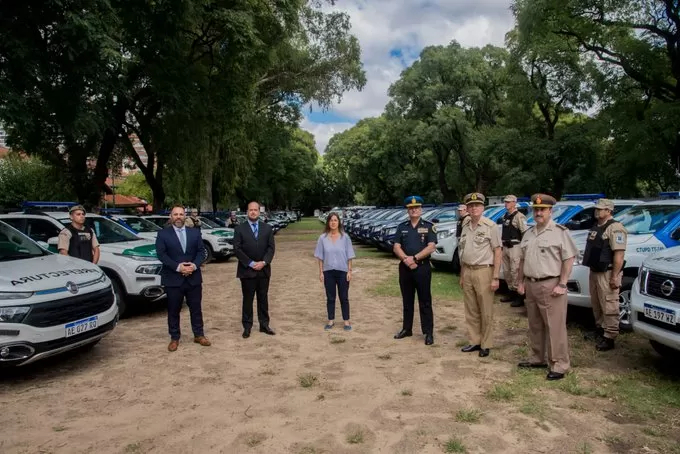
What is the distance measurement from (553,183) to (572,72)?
5542 millimetres

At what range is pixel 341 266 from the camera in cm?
714

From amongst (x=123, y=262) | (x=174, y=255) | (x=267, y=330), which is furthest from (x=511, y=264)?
(x=123, y=262)

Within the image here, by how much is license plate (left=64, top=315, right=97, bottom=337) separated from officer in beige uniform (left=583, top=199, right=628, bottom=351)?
5722mm

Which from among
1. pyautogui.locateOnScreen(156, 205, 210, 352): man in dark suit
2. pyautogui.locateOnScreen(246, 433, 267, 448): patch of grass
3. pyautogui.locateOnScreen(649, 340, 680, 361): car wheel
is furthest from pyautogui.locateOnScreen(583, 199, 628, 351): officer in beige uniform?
pyautogui.locateOnScreen(156, 205, 210, 352): man in dark suit

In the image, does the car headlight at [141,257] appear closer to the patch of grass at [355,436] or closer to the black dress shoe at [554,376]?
the patch of grass at [355,436]

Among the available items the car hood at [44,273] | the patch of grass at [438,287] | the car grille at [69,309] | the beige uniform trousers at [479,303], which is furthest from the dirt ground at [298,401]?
the patch of grass at [438,287]

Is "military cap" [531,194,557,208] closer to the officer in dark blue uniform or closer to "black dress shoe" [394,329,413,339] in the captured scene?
the officer in dark blue uniform

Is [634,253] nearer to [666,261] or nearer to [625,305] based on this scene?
[625,305]

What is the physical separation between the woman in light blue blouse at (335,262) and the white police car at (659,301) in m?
3.55

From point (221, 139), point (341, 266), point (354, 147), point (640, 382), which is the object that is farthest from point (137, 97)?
point (354, 147)

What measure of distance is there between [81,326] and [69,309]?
0.75 ft

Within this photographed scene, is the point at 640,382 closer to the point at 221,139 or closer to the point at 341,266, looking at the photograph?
the point at 341,266

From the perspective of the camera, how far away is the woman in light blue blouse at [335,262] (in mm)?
7164

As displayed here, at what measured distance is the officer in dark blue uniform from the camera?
634 centimetres
